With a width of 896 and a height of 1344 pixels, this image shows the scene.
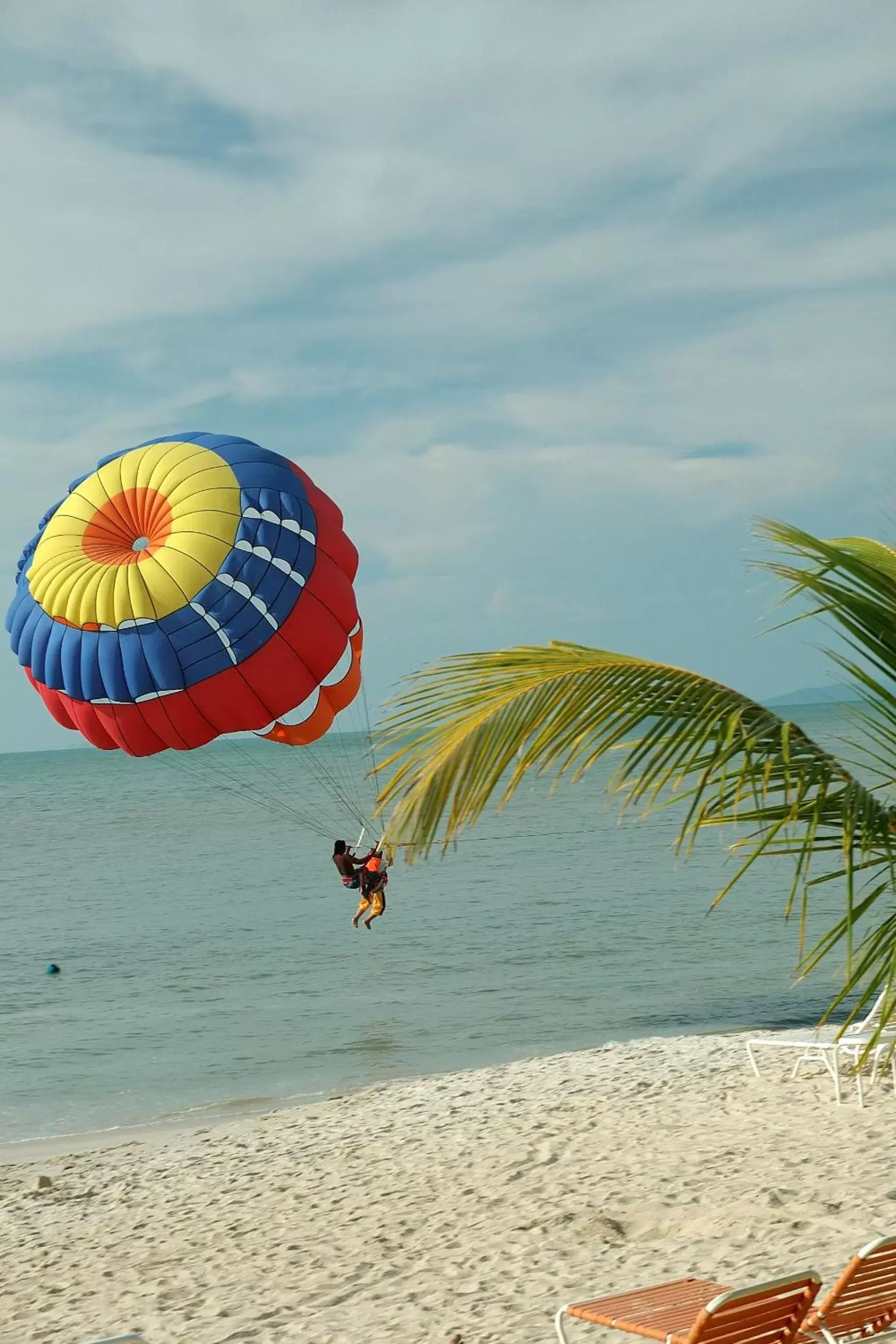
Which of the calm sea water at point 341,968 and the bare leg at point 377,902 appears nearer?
the bare leg at point 377,902

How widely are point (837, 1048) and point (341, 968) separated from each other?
1395cm

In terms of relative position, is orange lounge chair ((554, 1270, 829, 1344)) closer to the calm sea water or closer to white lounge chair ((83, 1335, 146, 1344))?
white lounge chair ((83, 1335, 146, 1344))

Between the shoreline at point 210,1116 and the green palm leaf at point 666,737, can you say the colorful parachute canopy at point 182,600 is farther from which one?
the green palm leaf at point 666,737

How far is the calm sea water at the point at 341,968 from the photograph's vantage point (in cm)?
1566

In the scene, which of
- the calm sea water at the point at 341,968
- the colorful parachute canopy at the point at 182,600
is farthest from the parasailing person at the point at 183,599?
the calm sea water at the point at 341,968

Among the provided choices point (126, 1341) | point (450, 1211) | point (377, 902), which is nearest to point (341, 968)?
point (377, 902)

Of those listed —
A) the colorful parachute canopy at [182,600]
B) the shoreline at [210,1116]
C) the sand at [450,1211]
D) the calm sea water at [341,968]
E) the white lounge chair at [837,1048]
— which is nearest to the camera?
the sand at [450,1211]

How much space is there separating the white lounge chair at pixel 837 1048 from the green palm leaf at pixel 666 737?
553 centimetres

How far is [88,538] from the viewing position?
11.6 metres

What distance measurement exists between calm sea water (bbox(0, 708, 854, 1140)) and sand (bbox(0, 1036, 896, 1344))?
297 centimetres

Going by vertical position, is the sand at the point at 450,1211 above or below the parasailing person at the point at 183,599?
below

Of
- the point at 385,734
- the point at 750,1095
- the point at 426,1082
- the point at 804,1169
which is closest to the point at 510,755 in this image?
the point at 385,734

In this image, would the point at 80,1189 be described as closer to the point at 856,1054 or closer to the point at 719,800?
the point at 856,1054

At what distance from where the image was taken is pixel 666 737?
4270 mm
